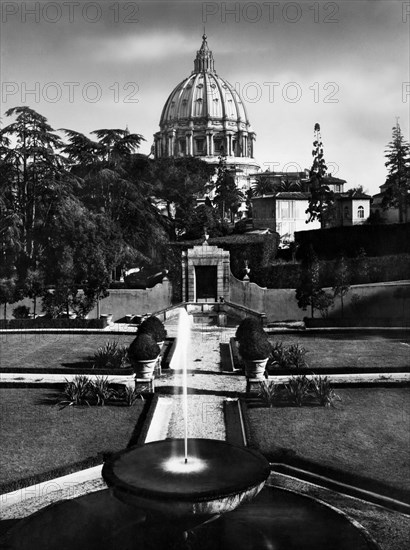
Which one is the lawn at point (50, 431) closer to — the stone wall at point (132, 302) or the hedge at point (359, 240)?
the stone wall at point (132, 302)

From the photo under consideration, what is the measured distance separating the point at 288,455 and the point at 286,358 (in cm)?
1047

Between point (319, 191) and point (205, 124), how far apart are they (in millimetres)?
93682

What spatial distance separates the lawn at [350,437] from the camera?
38.2ft

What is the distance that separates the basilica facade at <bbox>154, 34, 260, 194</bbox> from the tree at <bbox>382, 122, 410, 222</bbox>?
82.8 metres

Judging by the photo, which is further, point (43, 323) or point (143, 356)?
point (43, 323)

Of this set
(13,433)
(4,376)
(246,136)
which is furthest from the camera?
(246,136)

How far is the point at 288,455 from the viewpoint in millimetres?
12258

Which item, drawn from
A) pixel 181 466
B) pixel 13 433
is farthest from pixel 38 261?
pixel 181 466

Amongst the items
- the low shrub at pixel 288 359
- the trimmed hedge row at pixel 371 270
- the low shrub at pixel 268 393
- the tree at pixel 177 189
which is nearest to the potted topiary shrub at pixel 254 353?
the low shrub at pixel 268 393

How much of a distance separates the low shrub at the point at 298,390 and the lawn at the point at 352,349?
2884mm

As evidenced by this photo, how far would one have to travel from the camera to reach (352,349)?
26578mm

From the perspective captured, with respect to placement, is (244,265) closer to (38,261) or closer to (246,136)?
(38,261)

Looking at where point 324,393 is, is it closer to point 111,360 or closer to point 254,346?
point 254,346

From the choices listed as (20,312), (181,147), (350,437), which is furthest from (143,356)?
(181,147)
